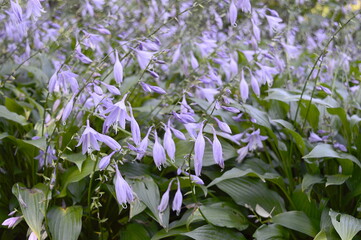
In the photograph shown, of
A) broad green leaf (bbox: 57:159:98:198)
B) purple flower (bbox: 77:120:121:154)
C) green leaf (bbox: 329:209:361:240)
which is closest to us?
purple flower (bbox: 77:120:121:154)

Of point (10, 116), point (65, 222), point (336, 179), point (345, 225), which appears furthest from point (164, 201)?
point (10, 116)

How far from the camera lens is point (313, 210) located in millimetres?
2502

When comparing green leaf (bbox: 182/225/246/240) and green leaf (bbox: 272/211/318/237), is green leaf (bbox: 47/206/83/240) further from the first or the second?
green leaf (bbox: 272/211/318/237)

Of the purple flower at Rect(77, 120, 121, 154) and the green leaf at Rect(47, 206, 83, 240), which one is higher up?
the purple flower at Rect(77, 120, 121, 154)

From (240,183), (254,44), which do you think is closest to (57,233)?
(240,183)

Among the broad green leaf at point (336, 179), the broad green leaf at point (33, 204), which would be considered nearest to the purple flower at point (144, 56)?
the broad green leaf at point (33, 204)

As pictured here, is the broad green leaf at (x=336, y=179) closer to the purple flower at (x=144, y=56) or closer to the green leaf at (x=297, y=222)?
the green leaf at (x=297, y=222)

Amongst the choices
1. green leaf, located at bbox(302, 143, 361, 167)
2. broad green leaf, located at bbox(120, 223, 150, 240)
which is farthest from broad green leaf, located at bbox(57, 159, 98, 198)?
green leaf, located at bbox(302, 143, 361, 167)

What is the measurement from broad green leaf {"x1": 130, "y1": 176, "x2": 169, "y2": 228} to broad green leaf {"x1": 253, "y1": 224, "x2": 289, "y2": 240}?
469mm

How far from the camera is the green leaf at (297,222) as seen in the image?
2.32 m

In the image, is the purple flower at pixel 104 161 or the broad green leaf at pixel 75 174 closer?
the purple flower at pixel 104 161

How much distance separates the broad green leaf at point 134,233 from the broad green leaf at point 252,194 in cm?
49

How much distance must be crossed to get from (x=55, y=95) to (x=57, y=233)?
1.20m

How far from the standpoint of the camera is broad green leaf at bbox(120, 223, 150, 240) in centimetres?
239
